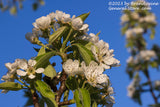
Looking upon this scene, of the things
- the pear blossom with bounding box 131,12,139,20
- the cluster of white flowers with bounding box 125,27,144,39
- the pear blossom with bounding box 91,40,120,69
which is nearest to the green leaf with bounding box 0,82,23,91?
the pear blossom with bounding box 91,40,120,69

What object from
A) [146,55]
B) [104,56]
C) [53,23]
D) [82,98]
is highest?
[146,55]

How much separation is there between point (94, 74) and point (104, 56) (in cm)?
15

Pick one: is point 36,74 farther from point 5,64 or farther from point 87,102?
point 87,102

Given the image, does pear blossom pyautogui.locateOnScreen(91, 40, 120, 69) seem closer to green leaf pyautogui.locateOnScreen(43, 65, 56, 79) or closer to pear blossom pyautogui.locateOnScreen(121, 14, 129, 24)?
green leaf pyautogui.locateOnScreen(43, 65, 56, 79)

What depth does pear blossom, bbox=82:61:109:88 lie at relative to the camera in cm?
108

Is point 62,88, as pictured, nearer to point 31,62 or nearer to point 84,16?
point 31,62

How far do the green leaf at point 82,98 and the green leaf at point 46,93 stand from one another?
0.32ft

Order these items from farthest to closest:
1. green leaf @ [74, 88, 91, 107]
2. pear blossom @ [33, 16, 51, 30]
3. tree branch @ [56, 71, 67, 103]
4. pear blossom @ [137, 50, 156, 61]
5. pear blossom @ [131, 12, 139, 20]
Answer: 1. pear blossom @ [137, 50, 156, 61]
2. pear blossom @ [131, 12, 139, 20]
3. pear blossom @ [33, 16, 51, 30]
4. tree branch @ [56, 71, 67, 103]
5. green leaf @ [74, 88, 91, 107]

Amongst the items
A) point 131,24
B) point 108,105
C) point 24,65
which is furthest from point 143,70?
point 24,65

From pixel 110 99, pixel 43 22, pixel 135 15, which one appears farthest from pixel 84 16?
pixel 135 15

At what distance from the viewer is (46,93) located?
3.45 ft

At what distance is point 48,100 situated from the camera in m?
1.03

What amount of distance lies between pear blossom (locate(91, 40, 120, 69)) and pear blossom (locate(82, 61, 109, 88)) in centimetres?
6

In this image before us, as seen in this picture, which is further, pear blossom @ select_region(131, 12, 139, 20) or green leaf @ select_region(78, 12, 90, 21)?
pear blossom @ select_region(131, 12, 139, 20)
